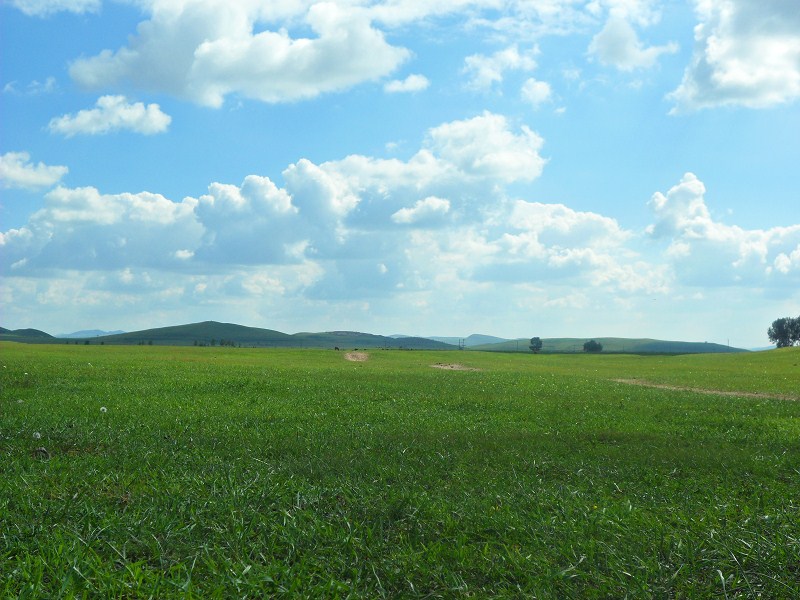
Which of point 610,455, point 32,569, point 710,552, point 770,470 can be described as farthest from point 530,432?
point 32,569

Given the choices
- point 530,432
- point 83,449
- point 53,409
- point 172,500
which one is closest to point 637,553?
point 172,500

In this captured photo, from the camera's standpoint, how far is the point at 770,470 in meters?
9.50

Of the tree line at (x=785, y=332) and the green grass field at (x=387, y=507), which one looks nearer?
the green grass field at (x=387, y=507)

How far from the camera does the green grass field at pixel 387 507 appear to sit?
5102 millimetres

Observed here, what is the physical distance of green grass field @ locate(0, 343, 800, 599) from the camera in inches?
201

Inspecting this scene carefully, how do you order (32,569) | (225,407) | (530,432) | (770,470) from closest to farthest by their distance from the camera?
(32,569) < (770,470) < (530,432) < (225,407)

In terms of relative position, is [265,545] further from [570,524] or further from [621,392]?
[621,392]

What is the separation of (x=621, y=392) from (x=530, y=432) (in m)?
13.5

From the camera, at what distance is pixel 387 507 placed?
6777 millimetres

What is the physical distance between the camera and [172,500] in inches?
277

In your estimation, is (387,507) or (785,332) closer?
(387,507)

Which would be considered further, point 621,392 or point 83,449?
point 621,392

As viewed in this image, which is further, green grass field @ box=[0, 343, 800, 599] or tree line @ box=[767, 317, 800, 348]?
tree line @ box=[767, 317, 800, 348]

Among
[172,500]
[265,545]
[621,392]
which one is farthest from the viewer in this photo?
[621,392]
